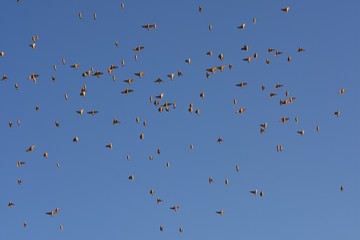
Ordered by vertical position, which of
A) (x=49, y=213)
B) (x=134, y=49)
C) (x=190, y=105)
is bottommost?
(x=49, y=213)

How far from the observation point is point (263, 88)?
75000mm

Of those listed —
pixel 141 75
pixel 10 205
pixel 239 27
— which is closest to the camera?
pixel 239 27

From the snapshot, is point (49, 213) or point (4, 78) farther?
point (49, 213)

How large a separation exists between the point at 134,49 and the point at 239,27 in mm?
10747

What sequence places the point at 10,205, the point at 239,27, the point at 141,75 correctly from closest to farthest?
the point at 239,27
the point at 141,75
the point at 10,205

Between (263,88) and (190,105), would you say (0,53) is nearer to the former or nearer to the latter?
(190,105)

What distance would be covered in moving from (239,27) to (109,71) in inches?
540

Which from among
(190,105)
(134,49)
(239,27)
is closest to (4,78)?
(134,49)

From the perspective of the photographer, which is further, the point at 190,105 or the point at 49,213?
the point at 49,213

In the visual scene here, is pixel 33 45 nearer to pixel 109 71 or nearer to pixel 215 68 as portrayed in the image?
pixel 109 71

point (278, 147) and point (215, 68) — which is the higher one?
point (215, 68)

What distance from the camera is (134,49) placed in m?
75.2

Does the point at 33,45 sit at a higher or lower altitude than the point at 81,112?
higher

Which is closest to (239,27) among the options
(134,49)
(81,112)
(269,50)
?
(269,50)
